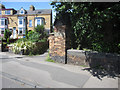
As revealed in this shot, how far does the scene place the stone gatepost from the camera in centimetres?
610

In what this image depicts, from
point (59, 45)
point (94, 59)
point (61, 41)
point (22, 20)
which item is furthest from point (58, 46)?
Answer: point (22, 20)

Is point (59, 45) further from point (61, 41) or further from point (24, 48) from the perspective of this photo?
point (24, 48)

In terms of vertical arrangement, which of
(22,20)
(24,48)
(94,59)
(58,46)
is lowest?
(94,59)

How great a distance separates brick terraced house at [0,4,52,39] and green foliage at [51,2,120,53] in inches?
776

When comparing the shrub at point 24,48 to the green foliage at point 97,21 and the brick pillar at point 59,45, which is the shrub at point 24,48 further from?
the green foliage at point 97,21

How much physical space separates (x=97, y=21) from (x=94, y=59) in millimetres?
2207

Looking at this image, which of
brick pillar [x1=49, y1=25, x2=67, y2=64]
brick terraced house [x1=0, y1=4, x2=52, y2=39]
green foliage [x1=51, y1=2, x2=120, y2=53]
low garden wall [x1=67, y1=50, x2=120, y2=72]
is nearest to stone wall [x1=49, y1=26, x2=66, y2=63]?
brick pillar [x1=49, y1=25, x2=67, y2=64]

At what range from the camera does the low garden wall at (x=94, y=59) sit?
4738 mm

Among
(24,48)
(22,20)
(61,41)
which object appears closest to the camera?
(61,41)

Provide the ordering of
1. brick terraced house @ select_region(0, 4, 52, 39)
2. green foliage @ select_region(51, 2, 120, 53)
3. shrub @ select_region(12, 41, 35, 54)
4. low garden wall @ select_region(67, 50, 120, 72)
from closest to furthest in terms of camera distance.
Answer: green foliage @ select_region(51, 2, 120, 53)
low garden wall @ select_region(67, 50, 120, 72)
shrub @ select_region(12, 41, 35, 54)
brick terraced house @ select_region(0, 4, 52, 39)

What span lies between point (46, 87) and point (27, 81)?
100 centimetres

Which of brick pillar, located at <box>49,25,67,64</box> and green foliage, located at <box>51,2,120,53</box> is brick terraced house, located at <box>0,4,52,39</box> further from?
green foliage, located at <box>51,2,120,53</box>

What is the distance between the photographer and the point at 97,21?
14.1 ft

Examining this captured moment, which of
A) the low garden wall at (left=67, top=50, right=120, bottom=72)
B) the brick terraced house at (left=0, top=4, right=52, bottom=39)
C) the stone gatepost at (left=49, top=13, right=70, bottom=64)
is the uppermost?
the brick terraced house at (left=0, top=4, right=52, bottom=39)
